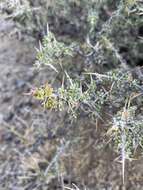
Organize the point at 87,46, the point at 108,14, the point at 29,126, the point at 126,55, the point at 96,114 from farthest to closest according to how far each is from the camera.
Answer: the point at 29,126 < the point at 126,55 < the point at 108,14 < the point at 87,46 < the point at 96,114

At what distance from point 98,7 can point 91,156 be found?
0.64m

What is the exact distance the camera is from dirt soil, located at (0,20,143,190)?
187 cm

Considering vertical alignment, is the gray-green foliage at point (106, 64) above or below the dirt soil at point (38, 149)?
above

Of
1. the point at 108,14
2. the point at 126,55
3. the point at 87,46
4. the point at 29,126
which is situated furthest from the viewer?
the point at 29,126

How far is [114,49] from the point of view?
1.77m

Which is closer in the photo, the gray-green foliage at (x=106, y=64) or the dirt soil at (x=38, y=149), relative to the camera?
the gray-green foliage at (x=106, y=64)

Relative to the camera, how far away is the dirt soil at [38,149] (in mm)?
1869

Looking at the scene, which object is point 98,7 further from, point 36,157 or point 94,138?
point 36,157

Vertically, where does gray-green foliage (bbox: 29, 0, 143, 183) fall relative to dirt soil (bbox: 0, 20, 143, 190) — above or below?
above

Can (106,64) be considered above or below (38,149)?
above

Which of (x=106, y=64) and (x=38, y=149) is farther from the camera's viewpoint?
(x=38, y=149)

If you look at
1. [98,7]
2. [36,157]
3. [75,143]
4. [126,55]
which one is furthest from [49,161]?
[98,7]

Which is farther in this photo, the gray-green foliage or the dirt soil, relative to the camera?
the dirt soil

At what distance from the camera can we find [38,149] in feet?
6.84
